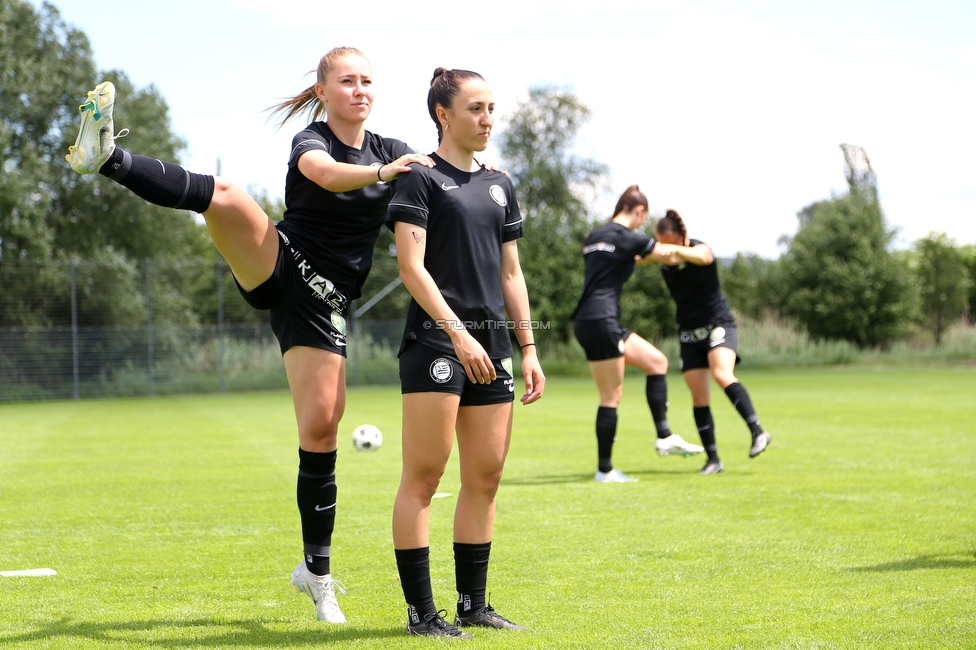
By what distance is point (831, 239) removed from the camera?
39.1 metres

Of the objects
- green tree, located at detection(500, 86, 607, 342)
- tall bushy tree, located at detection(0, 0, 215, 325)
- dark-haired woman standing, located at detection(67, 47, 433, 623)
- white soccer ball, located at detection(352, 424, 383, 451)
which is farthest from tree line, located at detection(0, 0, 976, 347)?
dark-haired woman standing, located at detection(67, 47, 433, 623)

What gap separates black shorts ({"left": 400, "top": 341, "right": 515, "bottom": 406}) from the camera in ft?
11.0

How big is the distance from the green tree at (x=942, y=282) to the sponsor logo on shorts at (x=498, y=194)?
133ft

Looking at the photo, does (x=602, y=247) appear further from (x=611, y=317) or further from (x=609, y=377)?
(x=609, y=377)

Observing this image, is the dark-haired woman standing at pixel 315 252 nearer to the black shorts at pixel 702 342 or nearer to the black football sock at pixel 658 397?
the black shorts at pixel 702 342

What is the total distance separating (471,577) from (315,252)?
4.85 ft

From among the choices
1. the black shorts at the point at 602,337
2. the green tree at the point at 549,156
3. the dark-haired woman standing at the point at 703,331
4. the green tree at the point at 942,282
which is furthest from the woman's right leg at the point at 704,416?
the green tree at the point at 549,156

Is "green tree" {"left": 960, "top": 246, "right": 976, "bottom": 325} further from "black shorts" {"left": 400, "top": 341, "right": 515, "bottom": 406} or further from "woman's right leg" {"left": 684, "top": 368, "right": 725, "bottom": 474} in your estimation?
"black shorts" {"left": 400, "top": 341, "right": 515, "bottom": 406}

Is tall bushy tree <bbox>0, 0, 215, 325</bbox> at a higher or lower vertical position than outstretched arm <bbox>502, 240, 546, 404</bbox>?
higher

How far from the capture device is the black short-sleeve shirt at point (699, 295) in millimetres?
8375

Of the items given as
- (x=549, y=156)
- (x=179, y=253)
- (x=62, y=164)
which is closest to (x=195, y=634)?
(x=62, y=164)

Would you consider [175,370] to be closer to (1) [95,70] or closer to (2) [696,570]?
(1) [95,70]

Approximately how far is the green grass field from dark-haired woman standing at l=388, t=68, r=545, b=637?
32 centimetres

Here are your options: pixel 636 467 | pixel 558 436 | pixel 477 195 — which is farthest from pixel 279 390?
pixel 477 195
